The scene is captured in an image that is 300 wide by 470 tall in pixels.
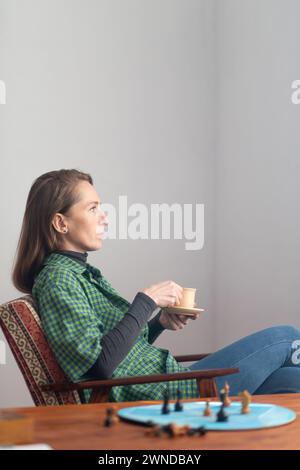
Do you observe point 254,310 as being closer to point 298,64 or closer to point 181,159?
point 181,159

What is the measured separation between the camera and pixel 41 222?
7.42 ft

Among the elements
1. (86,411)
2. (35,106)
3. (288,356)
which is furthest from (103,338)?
(35,106)

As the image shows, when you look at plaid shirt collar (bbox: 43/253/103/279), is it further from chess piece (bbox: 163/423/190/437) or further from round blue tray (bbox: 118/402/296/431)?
chess piece (bbox: 163/423/190/437)

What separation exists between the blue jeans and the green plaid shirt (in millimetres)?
148

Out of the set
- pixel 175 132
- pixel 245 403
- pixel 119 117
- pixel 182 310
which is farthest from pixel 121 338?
pixel 175 132

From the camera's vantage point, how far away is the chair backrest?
2041 millimetres

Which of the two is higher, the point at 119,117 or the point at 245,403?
the point at 119,117

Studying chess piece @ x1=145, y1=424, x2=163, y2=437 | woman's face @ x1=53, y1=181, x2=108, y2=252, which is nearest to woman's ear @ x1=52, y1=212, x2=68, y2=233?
woman's face @ x1=53, y1=181, x2=108, y2=252

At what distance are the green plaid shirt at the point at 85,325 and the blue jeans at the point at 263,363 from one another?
148mm

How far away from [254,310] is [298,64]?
1.22m

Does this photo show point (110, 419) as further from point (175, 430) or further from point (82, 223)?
point (82, 223)

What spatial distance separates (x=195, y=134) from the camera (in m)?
4.09

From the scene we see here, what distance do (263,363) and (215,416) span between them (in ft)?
3.20

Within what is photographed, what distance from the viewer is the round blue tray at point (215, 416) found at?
1295 millimetres
